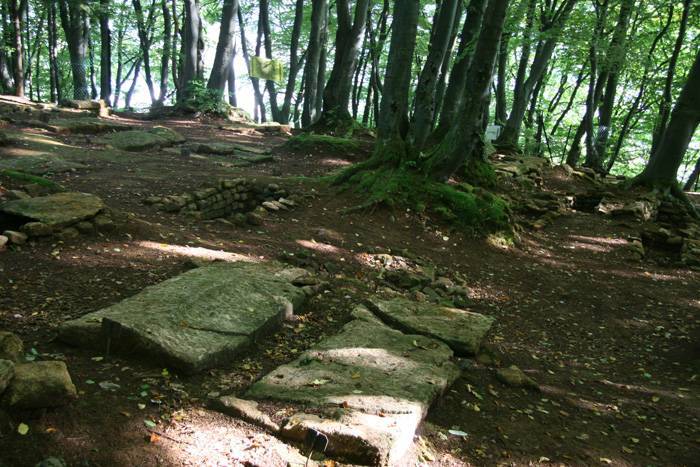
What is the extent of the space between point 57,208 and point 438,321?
148 inches

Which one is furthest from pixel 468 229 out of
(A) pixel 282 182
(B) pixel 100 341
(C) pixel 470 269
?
(B) pixel 100 341

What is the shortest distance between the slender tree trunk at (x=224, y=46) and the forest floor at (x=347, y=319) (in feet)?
31.1

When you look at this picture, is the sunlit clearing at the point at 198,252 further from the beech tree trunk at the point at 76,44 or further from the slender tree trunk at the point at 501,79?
the beech tree trunk at the point at 76,44

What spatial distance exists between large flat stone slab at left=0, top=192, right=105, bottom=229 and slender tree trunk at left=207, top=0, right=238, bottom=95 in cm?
1279

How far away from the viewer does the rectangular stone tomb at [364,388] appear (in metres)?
2.25

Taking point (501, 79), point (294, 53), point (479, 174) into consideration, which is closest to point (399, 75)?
point (479, 174)

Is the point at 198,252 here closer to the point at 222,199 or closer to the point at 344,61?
the point at 222,199

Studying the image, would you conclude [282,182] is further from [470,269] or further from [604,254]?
[604,254]

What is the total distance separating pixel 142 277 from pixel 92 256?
60 centimetres

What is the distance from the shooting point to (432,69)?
8.47 m

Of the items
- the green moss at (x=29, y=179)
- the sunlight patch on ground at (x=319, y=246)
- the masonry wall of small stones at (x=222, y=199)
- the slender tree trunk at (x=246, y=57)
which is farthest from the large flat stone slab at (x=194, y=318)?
the slender tree trunk at (x=246, y=57)

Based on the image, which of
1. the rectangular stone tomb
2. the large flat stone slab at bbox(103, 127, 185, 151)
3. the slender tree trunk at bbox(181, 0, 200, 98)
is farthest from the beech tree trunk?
the rectangular stone tomb

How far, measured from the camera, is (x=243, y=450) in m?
2.17

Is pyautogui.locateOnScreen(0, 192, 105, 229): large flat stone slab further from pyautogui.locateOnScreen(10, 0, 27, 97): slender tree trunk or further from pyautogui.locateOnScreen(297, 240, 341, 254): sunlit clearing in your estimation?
pyautogui.locateOnScreen(10, 0, 27, 97): slender tree trunk
